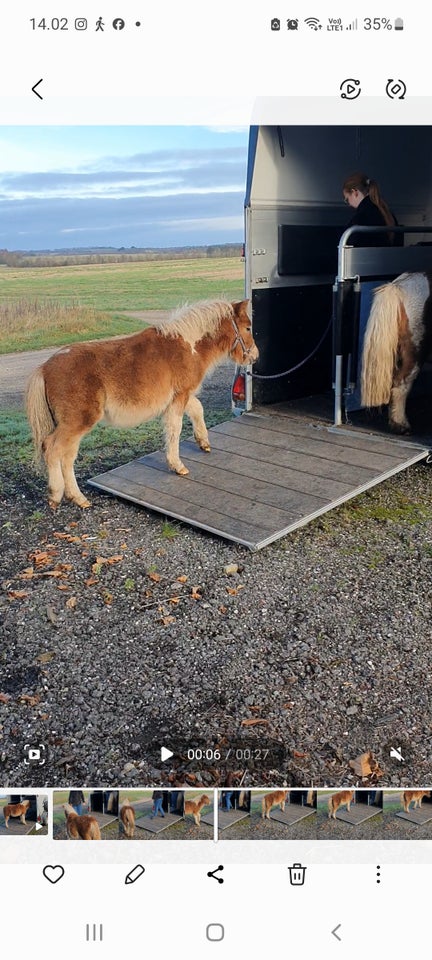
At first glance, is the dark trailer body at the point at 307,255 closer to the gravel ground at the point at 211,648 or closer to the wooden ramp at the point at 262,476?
the wooden ramp at the point at 262,476

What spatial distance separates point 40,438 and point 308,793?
378 centimetres

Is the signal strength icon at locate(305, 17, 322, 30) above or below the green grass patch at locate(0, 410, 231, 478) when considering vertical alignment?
above

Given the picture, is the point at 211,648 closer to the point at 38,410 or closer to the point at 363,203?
the point at 38,410

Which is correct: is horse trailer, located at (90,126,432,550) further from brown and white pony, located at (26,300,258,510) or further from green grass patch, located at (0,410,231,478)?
green grass patch, located at (0,410,231,478)

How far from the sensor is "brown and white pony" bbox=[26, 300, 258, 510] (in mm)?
4914

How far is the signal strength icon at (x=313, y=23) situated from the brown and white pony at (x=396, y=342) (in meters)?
3.42

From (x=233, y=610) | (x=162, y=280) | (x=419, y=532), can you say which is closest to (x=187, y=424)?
(x=419, y=532)

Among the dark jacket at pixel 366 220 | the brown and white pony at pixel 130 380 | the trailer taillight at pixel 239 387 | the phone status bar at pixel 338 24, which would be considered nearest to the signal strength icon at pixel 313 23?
the phone status bar at pixel 338 24

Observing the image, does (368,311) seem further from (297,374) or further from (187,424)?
(187,424)

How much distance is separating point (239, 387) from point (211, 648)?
346 centimetres

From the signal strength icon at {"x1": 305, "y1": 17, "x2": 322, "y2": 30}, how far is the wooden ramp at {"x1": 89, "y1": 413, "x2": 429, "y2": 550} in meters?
2.78

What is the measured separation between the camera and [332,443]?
18.5ft

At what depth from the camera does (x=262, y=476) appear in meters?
5.19
